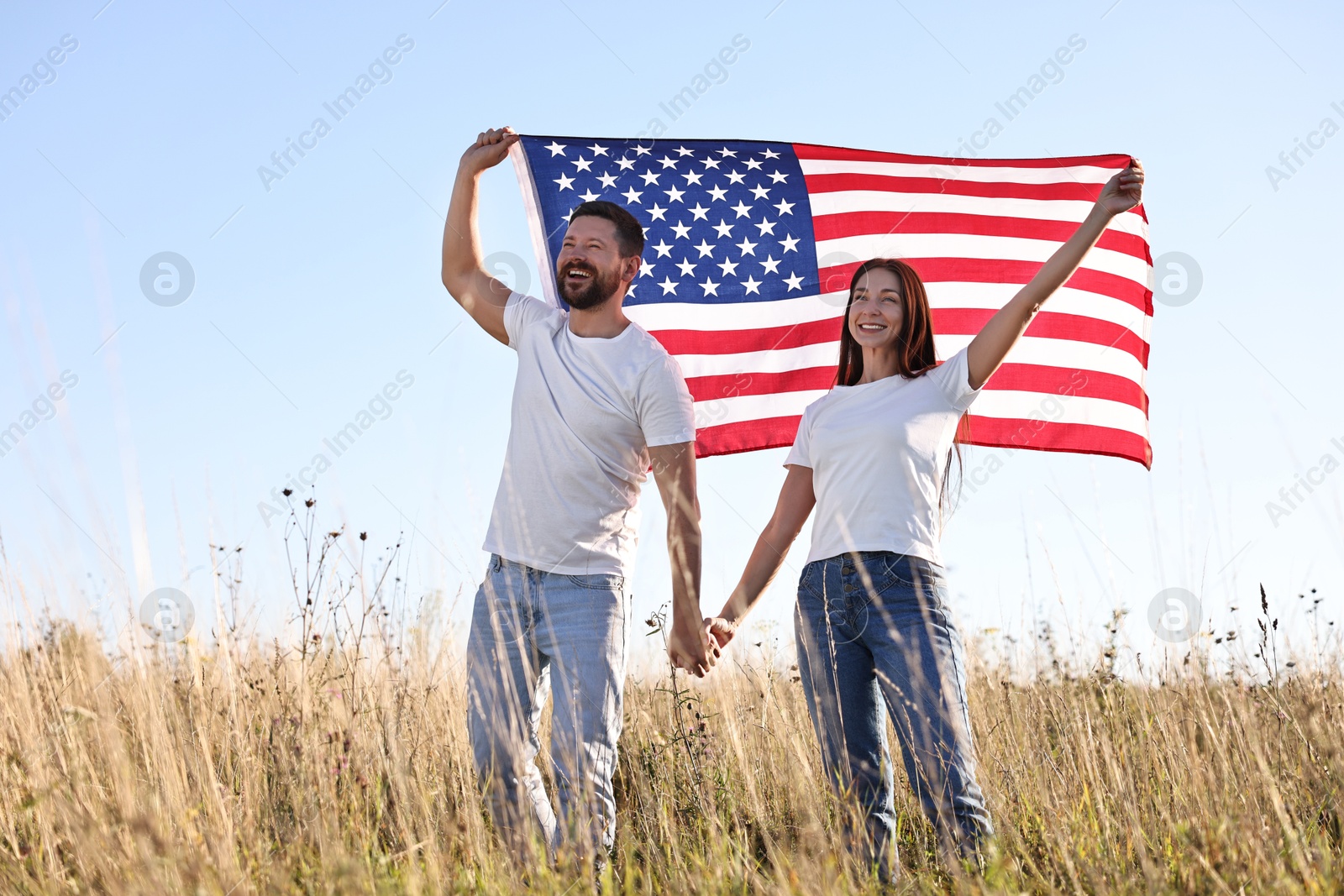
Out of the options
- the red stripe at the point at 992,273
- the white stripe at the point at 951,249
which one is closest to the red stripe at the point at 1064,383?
the red stripe at the point at 992,273

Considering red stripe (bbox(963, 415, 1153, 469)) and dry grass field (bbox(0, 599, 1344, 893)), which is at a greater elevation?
red stripe (bbox(963, 415, 1153, 469))

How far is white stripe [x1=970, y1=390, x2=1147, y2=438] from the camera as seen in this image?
5441 millimetres

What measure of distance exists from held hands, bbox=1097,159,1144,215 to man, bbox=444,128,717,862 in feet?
5.35

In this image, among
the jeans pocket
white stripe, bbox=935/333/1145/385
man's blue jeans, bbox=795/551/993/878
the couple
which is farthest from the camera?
white stripe, bbox=935/333/1145/385

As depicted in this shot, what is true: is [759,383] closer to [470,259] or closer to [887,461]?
[470,259]

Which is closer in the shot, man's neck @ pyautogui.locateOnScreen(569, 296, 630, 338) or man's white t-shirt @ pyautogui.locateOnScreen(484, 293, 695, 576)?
man's white t-shirt @ pyautogui.locateOnScreen(484, 293, 695, 576)

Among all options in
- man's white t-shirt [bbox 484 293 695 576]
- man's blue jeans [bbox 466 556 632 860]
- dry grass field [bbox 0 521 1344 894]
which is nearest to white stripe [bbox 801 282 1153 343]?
dry grass field [bbox 0 521 1344 894]

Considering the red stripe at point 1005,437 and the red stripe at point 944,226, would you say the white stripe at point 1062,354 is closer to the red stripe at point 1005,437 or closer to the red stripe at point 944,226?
the red stripe at point 1005,437

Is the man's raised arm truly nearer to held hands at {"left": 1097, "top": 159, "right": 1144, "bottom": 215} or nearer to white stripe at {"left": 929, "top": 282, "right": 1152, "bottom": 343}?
held hands at {"left": 1097, "top": 159, "right": 1144, "bottom": 215}

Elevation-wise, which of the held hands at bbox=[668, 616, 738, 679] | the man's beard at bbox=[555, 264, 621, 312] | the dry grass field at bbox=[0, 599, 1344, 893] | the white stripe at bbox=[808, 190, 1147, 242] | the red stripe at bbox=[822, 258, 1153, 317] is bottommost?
the dry grass field at bbox=[0, 599, 1344, 893]

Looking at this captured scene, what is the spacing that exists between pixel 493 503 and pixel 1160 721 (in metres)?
2.76

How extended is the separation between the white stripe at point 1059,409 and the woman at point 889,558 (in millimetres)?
1953

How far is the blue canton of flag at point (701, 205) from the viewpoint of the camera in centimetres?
523

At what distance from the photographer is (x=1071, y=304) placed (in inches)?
224
